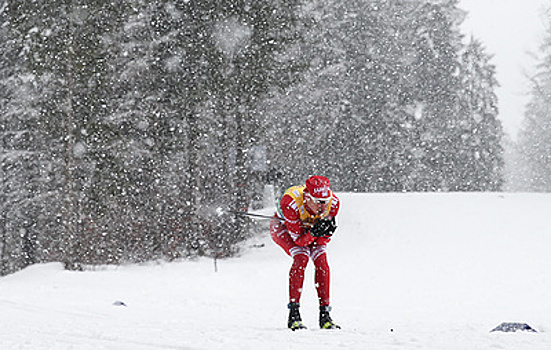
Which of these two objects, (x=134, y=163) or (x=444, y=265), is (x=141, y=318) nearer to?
(x=444, y=265)

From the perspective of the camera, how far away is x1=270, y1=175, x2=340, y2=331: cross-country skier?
613 cm

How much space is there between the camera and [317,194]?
6129 mm

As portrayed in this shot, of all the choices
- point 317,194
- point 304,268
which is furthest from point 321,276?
point 317,194

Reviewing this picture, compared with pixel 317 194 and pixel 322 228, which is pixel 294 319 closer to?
pixel 322 228

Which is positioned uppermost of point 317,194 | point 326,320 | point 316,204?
point 317,194

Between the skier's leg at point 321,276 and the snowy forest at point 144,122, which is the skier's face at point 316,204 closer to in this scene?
the skier's leg at point 321,276

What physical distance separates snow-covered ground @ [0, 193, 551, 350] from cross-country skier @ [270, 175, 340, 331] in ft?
1.22

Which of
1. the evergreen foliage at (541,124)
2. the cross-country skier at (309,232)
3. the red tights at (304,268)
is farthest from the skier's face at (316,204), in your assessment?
the evergreen foliage at (541,124)

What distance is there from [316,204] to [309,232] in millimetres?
303

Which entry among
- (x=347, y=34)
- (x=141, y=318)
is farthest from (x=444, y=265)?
(x=347, y=34)

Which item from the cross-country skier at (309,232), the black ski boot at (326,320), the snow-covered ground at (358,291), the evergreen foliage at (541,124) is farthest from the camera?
the evergreen foliage at (541,124)

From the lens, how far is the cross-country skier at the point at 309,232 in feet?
20.1

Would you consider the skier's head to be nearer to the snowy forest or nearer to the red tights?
the red tights

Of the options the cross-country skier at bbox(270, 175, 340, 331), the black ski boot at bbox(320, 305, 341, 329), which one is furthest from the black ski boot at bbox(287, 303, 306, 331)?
the black ski boot at bbox(320, 305, 341, 329)
